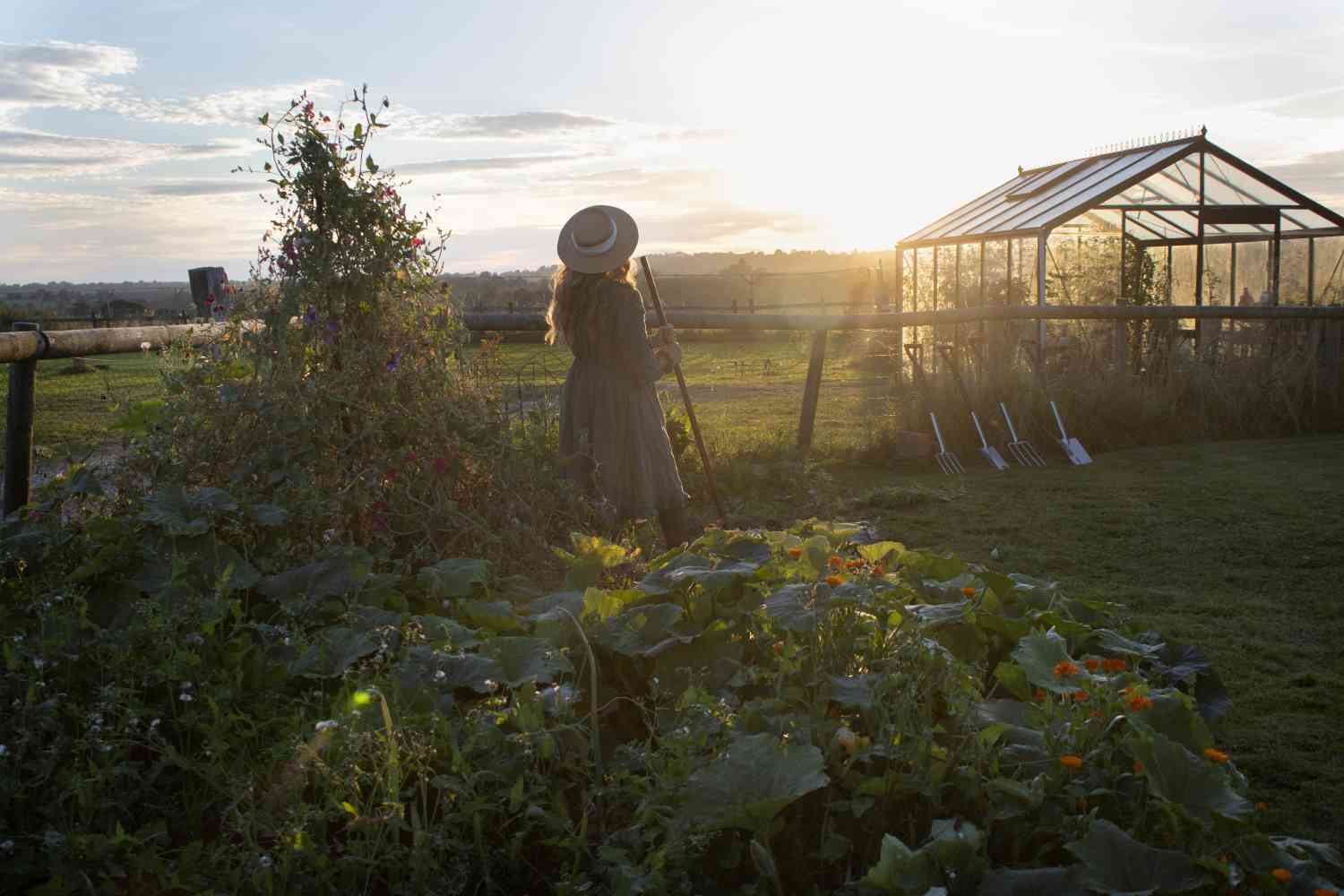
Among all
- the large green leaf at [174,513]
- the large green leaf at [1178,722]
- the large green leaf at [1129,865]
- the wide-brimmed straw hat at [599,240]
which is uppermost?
the wide-brimmed straw hat at [599,240]

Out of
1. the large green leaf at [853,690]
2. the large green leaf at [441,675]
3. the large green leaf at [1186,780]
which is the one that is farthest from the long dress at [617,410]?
the large green leaf at [1186,780]

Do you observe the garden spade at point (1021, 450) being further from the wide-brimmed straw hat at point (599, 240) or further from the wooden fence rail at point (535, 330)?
the wide-brimmed straw hat at point (599, 240)

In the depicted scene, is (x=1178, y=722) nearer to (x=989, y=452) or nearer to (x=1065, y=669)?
(x=1065, y=669)

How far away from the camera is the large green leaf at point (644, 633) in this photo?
2.44 metres

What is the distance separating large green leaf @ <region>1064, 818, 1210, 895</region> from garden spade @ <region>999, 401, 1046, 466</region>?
6.60 m

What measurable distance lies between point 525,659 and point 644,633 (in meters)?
0.29

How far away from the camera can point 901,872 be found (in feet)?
5.47

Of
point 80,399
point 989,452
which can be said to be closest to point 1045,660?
point 989,452

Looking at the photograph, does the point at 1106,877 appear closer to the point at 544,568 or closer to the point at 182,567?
the point at 182,567

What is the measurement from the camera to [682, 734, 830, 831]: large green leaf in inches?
69.1

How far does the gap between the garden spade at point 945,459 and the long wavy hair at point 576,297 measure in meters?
3.52

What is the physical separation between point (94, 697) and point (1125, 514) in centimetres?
517

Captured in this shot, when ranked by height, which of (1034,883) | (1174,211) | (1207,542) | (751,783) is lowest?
(1207,542)

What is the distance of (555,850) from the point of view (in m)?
1.94
